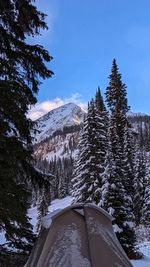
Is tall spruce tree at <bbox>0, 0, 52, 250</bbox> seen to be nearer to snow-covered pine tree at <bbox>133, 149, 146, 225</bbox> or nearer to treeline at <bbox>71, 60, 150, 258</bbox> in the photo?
treeline at <bbox>71, 60, 150, 258</bbox>

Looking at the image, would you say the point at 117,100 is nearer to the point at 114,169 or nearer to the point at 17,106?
the point at 114,169

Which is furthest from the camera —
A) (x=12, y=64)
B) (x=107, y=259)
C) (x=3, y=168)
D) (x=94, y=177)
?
(x=94, y=177)

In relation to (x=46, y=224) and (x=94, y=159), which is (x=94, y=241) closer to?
(x=46, y=224)

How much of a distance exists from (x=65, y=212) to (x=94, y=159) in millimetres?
17020

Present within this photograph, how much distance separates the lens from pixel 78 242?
5840 mm

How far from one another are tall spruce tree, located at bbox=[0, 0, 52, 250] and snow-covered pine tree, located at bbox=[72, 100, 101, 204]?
48.5ft

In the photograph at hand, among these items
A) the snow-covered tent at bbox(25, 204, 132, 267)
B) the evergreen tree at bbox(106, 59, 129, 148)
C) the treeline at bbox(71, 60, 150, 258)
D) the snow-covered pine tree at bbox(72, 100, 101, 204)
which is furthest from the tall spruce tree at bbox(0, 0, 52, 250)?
the evergreen tree at bbox(106, 59, 129, 148)

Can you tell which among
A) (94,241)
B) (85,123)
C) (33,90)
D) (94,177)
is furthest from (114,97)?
(94,241)

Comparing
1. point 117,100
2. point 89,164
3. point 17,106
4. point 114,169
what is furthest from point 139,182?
point 17,106

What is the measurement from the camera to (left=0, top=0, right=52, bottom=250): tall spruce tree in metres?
6.85

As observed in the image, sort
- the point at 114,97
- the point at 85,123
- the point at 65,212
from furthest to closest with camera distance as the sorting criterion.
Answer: the point at 114,97 → the point at 85,123 → the point at 65,212

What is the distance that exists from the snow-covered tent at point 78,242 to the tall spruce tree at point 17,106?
948mm

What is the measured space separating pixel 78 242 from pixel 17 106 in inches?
122

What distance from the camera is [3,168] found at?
6781 mm
